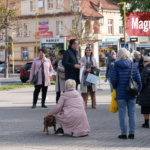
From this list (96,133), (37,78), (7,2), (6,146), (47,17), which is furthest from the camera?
(47,17)

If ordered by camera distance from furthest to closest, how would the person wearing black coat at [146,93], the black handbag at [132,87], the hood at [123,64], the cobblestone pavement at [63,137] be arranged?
the person wearing black coat at [146,93]
the hood at [123,64]
the black handbag at [132,87]
the cobblestone pavement at [63,137]

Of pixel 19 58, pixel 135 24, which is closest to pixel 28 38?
pixel 19 58

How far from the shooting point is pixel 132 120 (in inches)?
281

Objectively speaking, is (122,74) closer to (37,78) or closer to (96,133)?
(96,133)

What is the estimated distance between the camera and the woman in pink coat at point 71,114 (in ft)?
24.4

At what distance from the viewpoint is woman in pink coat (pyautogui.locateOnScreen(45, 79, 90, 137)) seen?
743cm

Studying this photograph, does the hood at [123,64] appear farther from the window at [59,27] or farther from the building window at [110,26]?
the building window at [110,26]

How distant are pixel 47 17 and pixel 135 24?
114 feet

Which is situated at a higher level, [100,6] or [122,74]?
[100,6]

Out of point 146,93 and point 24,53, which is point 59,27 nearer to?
point 24,53

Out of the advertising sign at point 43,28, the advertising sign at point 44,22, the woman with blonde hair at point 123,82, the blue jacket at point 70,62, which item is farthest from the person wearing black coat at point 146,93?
the advertising sign at point 44,22

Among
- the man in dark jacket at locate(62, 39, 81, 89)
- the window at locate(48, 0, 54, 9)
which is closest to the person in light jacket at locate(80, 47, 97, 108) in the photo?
the man in dark jacket at locate(62, 39, 81, 89)

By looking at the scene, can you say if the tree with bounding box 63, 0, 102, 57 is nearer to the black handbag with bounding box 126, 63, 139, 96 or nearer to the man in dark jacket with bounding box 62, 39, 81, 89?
the man in dark jacket with bounding box 62, 39, 81, 89

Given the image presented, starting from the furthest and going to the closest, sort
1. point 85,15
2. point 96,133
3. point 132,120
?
point 85,15, point 96,133, point 132,120
